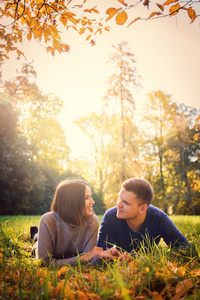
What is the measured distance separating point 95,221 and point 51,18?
309 centimetres

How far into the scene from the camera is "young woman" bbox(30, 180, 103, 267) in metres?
3.18

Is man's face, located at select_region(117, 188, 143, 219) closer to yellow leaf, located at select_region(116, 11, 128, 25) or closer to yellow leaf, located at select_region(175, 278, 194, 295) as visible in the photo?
yellow leaf, located at select_region(175, 278, 194, 295)

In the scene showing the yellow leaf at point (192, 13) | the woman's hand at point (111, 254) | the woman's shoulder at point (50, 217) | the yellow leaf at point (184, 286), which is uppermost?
the yellow leaf at point (192, 13)

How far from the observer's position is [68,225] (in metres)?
3.37

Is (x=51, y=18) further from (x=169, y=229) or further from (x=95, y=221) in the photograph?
(x=169, y=229)

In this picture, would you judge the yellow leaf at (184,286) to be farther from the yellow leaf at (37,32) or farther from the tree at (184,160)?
the tree at (184,160)

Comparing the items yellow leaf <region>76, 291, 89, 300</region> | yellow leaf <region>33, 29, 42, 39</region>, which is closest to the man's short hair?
yellow leaf <region>76, 291, 89, 300</region>

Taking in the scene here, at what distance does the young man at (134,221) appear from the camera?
3.27 m

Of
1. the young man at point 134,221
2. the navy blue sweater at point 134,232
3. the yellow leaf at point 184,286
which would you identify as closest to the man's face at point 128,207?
the young man at point 134,221

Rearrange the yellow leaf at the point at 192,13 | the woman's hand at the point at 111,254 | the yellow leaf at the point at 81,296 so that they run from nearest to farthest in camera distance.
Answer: the yellow leaf at the point at 81,296
the yellow leaf at the point at 192,13
the woman's hand at the point at 111,254

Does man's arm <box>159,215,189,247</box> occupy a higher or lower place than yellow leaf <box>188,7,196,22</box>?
lower

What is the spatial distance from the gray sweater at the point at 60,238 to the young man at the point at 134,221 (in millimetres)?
178

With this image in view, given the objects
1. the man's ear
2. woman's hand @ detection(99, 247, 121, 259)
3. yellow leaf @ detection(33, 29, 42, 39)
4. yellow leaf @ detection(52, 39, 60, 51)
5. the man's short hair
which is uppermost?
yellow leaf @ detection(33, 29, 42, 39)

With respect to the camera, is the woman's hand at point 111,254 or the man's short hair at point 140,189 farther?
the man's short hair at point 140,189
